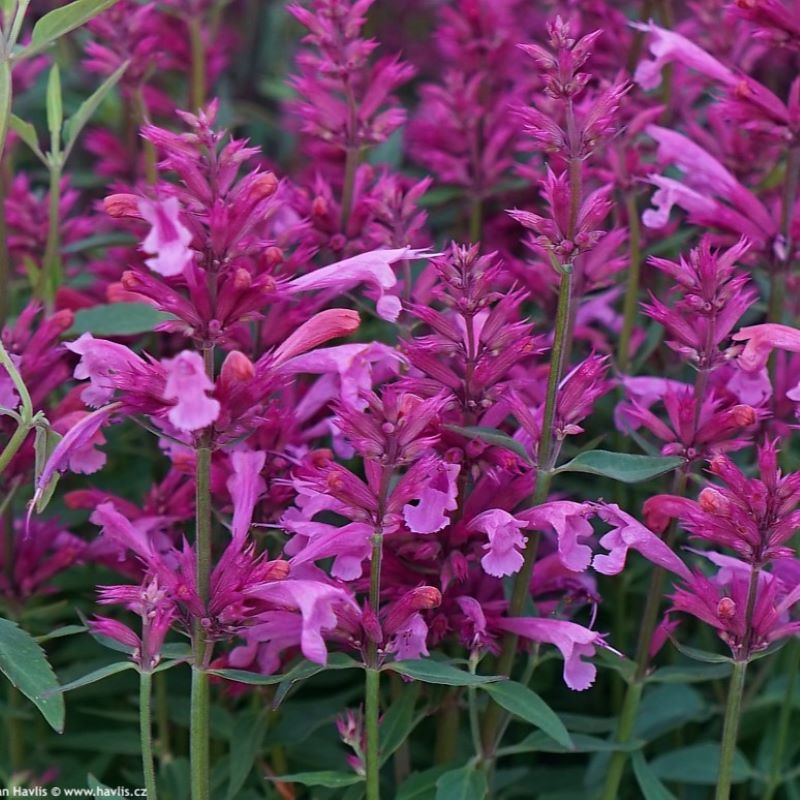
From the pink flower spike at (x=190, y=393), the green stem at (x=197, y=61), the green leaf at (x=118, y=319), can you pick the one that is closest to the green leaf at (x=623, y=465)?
the pink flower spike at (x=190, y=393)

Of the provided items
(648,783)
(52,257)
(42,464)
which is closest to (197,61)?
(52,257)

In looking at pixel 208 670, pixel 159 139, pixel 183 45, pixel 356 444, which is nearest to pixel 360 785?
pixel 208 670

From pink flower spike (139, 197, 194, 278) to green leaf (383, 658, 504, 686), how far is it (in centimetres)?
44

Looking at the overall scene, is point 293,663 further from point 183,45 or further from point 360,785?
point 183,45

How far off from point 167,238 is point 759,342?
24.4 inches

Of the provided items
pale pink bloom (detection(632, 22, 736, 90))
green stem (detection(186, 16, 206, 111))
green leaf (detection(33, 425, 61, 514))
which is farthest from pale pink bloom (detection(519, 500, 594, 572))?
green stem (detection(186, 16, 206, 111))

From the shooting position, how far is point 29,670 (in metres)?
1.08

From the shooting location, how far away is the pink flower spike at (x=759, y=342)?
1.14m

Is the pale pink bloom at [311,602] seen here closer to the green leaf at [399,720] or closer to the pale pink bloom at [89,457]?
the green leaf at [399,720]

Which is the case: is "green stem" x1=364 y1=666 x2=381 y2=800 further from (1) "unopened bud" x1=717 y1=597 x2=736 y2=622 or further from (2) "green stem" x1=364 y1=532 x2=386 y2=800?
(1) "unopened bud" x1=717 y1=597 x2=736 y2=622

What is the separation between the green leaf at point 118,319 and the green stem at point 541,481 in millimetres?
530

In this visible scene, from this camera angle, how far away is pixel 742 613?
1072 millimetres

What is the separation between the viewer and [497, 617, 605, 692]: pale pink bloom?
3.69ft

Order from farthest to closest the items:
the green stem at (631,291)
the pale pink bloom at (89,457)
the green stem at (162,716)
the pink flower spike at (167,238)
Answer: the green stem at (631,291) → the green stem at (162,716) → the pale pink bloom at (89,457) → the pink flower spike at (167,238)
